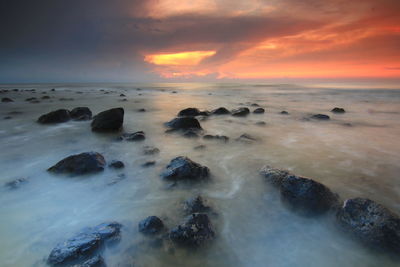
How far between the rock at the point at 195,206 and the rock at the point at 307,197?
1.52m

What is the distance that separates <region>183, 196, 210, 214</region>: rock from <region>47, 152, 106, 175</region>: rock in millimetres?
2566

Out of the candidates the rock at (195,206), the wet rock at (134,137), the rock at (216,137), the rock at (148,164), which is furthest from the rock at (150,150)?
the rock at (195,206)

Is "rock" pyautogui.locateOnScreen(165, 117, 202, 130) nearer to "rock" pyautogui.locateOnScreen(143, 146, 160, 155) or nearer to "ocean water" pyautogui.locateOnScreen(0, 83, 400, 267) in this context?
"ocean water" pyautogui.locateOnScreen(0, 83, 400, 267)

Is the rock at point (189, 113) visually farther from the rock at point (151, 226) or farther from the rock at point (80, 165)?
the rock at point (151, 226)

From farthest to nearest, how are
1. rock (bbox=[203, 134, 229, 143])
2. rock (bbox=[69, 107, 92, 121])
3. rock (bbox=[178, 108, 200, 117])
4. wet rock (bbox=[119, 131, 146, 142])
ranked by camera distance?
1. rock (bbox=[178, 108, 200, 117])
2. rock (bbox=[69, 107, 92, 121])
3. rock (bbox=[203, 134, 229, 143])
4. wet rock (bbox=[119, 131, 146, 142])

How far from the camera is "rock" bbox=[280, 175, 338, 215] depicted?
3836 mm

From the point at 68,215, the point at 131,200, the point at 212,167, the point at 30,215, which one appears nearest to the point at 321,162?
the point at 212,167

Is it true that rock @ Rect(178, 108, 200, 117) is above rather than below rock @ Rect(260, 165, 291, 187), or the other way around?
above

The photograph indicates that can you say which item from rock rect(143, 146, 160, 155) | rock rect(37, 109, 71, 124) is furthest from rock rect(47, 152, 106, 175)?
rock rect(37, 109, 71, 124)

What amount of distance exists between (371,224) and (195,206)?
8.62 ft

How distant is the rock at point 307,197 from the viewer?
12.6ft

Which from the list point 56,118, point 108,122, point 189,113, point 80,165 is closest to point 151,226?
point 80,165

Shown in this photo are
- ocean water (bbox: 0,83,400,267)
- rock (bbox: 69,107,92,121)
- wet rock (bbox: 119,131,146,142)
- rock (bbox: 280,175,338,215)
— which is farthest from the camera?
rock (bbox: 69,107,92,121)

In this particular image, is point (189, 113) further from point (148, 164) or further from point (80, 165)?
point (80, 165)
